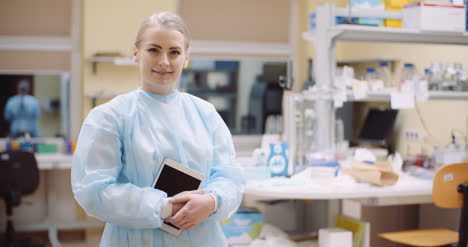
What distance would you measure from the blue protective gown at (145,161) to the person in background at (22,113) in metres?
4.13

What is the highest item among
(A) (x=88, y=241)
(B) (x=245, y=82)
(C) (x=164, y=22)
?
(C) (x=164, y=22)

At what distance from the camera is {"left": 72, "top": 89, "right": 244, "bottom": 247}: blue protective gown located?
136 cm

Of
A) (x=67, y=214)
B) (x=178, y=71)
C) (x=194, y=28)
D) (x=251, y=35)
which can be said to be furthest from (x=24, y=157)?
(x=178, y=71)

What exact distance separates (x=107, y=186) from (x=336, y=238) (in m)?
1.66

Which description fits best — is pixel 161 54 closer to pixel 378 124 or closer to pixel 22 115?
pixel 378 124

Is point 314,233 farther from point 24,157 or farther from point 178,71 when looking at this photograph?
point 24,157

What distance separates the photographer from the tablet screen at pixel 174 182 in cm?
144

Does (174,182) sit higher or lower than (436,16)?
lower

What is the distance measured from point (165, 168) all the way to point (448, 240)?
2.04 m

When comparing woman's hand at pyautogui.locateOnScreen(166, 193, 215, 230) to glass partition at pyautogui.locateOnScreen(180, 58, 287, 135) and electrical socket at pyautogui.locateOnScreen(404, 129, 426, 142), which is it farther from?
glass partition at pyautogui.locateOnScreen(180, 58, 287, 135)

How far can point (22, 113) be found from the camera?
527 cm

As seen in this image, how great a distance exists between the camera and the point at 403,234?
295 cm

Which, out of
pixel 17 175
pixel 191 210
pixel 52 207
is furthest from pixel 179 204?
pixel 52 207

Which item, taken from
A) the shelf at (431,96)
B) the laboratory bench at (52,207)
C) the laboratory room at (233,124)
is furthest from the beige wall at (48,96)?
the shelf at (431,96)
